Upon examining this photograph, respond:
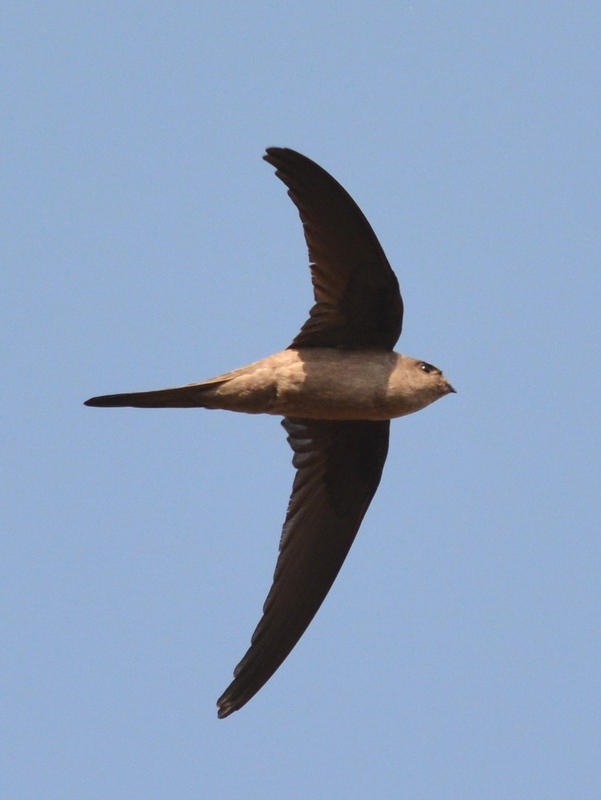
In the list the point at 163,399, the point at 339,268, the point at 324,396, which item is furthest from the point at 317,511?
the point at 339,268

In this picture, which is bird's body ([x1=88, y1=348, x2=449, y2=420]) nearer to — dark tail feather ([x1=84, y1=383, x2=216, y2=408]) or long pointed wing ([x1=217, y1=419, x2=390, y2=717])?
dark tail feather ([x1=84, y1=383, x2=216, y2=408])

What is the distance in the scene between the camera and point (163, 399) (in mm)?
8867

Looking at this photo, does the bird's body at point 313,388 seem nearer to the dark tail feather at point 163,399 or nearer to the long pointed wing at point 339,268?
the dark tail feather at point 163,399

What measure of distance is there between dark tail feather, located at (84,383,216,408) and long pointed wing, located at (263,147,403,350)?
0.65m

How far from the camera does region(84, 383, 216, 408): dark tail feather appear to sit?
8773mm

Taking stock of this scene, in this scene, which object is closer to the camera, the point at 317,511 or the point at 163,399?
the point at 163,399

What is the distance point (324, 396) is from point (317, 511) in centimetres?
103

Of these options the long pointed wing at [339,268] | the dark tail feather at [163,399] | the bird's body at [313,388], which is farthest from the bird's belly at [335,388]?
the dark tail feather at [163,399]

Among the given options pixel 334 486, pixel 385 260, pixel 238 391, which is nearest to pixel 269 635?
pixel 334 486

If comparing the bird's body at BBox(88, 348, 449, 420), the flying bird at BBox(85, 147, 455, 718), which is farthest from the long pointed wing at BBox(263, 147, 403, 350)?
the bird's body at BBox(88, 348, 449, 420)

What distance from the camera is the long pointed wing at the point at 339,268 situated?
8547 mm

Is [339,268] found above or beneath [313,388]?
above

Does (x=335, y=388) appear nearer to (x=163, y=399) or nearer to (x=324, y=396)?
(x=324, y=396)

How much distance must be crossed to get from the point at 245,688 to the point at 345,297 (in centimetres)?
243
